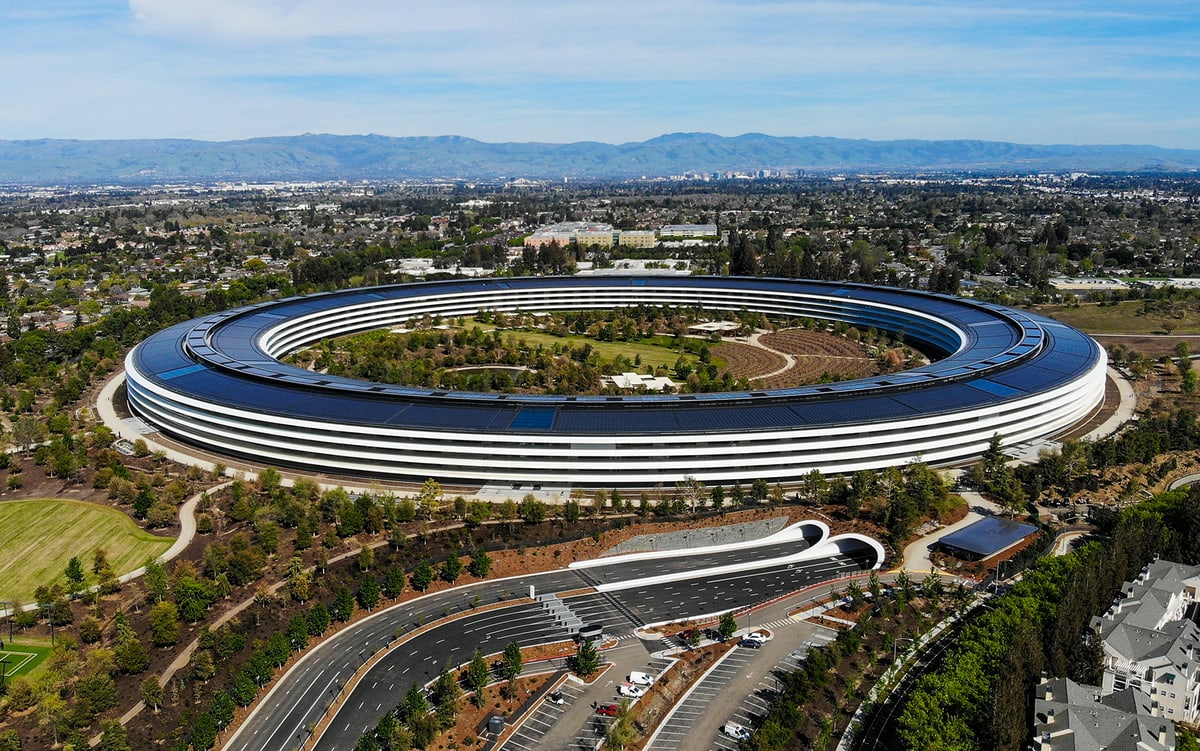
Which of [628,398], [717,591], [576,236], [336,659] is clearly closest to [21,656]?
[336,659]

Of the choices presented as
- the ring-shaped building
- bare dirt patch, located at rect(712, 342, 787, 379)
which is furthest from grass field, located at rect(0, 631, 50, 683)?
bare dirt patch, located at rect(712, 342, 787, 379)

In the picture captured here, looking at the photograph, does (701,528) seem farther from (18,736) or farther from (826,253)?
(826,253)

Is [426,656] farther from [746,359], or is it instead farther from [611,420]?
[746,359]

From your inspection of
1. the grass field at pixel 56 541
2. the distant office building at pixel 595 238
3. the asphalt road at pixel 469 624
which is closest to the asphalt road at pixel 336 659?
the asphalt road at pixel 469 624

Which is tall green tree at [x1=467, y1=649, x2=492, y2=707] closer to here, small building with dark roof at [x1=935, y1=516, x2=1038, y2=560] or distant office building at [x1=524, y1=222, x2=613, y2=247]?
small building with dark roof at [x1=935, y1=516, x2=1038, y2=560]

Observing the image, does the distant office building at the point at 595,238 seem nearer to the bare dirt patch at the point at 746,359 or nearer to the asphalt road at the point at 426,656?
the bare dirt patch at the point at 746,359

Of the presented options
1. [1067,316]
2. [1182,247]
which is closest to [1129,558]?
[1067,316]
